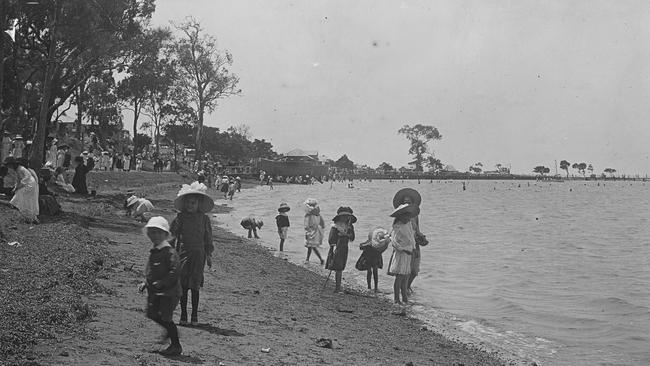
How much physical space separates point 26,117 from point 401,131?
474 ft

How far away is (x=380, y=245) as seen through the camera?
1112cm

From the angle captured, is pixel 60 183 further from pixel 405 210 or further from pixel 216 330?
pixel 216 330

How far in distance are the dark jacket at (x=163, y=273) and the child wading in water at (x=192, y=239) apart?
105 centimetres

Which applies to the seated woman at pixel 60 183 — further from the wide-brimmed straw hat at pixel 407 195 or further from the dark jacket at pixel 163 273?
the dark jacket at pixel 163 273

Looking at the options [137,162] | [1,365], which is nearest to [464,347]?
[1,365]

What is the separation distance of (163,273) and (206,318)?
6.45 feet

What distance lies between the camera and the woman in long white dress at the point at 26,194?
40.9 ft

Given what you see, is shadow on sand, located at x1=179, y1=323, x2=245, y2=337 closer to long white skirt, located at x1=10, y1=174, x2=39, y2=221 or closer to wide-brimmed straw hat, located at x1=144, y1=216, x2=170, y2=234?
wide-brimmed straw hat, located at x1=144, y1=216, x2=170, y2=234

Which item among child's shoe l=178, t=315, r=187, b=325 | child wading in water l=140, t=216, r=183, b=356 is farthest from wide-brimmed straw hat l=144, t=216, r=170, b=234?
child's shoe l=178, t=315, r=187, b=325

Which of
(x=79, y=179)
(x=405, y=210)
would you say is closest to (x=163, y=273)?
(x=405, y=210)

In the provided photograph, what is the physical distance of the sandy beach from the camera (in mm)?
5539

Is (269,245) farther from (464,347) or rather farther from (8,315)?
(8,315)

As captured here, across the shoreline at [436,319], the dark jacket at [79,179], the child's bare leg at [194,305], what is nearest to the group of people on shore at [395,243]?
the shoreline at [436,319]

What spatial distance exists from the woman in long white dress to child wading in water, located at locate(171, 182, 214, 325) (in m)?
6.99
